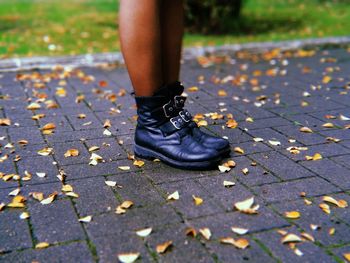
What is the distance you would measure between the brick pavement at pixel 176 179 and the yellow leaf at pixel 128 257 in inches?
1.0

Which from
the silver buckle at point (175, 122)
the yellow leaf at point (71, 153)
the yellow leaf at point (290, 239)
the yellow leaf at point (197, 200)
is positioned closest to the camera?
the yellow leaf at point (290, 239)

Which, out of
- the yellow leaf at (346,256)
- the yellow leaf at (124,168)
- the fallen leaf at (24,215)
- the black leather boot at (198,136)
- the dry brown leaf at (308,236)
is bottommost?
the yellow leaf at (124,168)

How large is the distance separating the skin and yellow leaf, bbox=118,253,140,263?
94 centimetres

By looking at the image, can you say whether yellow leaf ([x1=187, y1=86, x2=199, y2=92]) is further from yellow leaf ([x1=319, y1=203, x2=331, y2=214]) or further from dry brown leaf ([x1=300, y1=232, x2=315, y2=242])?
dry brown leaf ([x1=300, y1=232, x2=315, y2=242])

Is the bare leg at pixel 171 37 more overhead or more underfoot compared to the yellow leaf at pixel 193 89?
more overhead

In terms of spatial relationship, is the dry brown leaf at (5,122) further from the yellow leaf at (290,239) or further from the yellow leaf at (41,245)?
the yellow leaf at (290,239)

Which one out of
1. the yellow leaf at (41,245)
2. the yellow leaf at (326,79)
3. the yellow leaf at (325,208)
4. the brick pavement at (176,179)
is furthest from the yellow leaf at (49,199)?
the yellow leaf at (326,79)

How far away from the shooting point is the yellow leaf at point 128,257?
66.4 inches

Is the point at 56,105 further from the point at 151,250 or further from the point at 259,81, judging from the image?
the point at 151,250

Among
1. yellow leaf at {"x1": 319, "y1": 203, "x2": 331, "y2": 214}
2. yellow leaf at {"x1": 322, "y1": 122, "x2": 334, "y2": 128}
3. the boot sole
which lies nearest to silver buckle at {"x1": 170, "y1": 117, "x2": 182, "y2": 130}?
the boot sole

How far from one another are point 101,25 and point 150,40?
5258mm

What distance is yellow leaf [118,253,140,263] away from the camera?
169 cm

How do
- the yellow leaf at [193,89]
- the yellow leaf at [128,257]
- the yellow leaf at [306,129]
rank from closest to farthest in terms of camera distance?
1. the yellow leaf at [128,257]
2. the yellow leaf at [306,129]
3. the yellow leaf at [193,89]

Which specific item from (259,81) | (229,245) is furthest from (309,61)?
(229,245)
